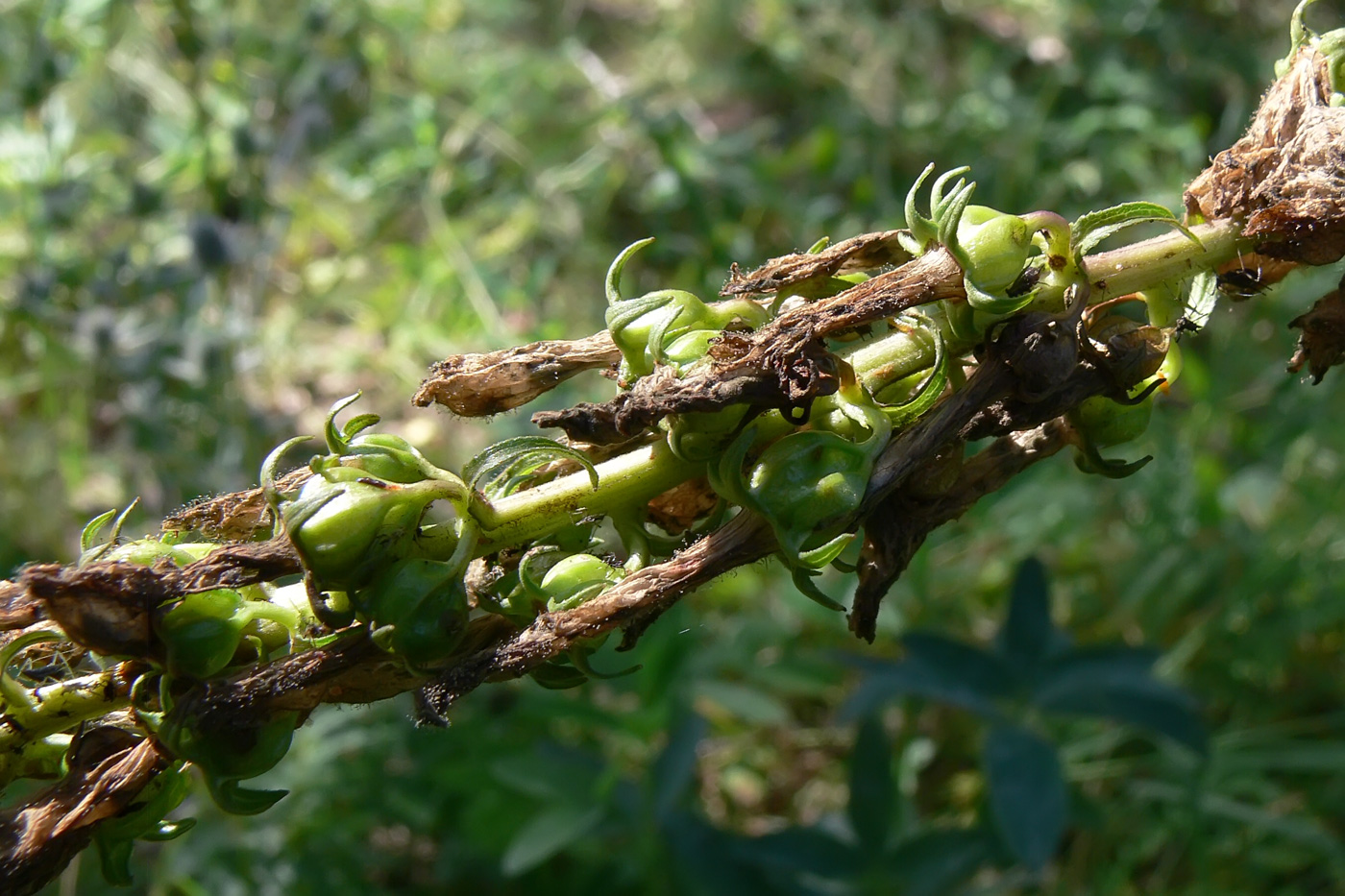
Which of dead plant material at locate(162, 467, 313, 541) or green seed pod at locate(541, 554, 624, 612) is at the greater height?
dead plant material at locate(162, 467, 313, 541)

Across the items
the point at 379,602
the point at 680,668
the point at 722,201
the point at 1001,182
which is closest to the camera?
the point at 379,602

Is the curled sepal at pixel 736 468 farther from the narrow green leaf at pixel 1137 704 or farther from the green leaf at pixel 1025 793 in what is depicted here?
the narrow green leaf at pixel 1137 704

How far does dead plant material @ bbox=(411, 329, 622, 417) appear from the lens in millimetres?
1138

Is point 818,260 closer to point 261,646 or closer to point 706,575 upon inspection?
point 706,575

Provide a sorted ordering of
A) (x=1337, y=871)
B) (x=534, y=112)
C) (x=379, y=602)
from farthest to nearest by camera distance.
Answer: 1. (x=534, y=112)
2. (x=1337, y=871)
3. (x=379, y=602)

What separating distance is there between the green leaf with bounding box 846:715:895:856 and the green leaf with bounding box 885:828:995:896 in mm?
52

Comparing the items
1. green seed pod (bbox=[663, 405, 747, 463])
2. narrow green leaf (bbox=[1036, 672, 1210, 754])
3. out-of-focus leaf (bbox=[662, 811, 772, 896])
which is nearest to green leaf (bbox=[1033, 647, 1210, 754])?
narrow green leaf (bbox=[1036, 672, 1210, 754])

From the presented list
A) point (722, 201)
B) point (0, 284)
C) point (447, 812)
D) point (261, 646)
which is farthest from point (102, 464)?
point (261, 646)

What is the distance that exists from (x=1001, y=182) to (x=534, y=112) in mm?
1767

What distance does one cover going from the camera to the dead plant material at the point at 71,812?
1.00 m

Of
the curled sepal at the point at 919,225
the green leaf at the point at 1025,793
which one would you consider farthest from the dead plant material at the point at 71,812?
the green leaf at the point at 1025,793

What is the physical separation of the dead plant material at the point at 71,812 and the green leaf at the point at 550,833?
1.28 m

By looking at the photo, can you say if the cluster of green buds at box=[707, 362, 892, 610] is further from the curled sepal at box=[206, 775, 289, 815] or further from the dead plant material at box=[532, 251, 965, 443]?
the curled sepal at box=[206, 775, 289, 815]

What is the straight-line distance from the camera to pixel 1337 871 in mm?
2756
